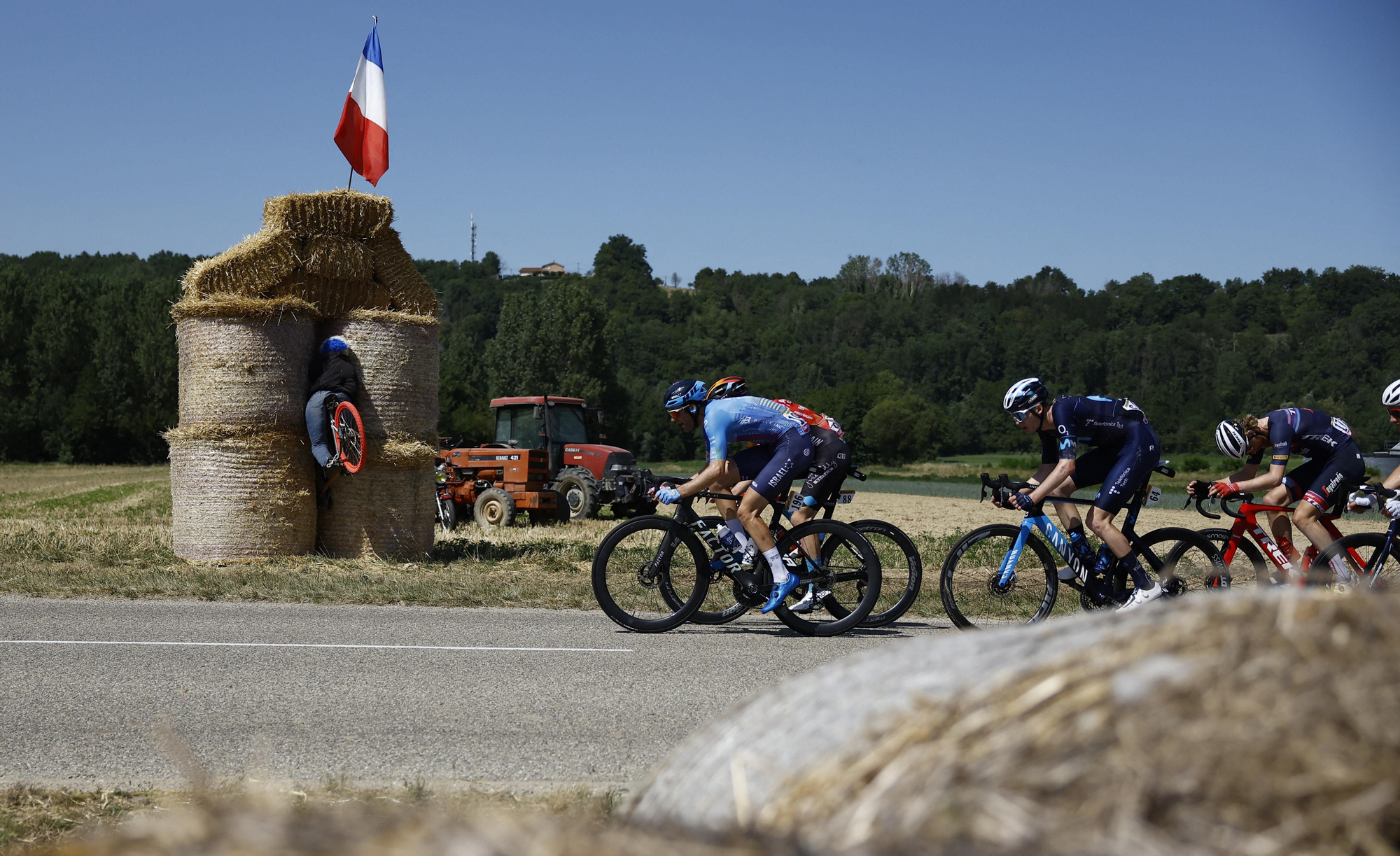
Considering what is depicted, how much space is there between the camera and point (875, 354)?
102125 millimetres

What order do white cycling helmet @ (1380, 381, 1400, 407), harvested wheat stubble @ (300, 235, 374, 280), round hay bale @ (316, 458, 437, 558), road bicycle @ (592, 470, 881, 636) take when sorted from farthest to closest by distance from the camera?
round hay bale @ (316, 458, 437, 558)
harvested wheat stubble @ (300, 235, 374, 280)
white cycling helmet @ (1380, 381, 1400, 407)
road bicycle @ (592, 470, 881, 636)

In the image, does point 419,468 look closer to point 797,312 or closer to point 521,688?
point 521,688

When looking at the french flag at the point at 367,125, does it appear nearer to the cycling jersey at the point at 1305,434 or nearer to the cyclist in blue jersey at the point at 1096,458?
the cyclist in blue jersey at the point at 1096,458

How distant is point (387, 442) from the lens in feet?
37.0

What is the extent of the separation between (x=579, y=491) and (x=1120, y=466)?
41.6 ft

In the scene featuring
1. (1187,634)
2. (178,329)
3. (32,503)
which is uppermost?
(178,329)

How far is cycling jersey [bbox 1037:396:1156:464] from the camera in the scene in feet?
26.0

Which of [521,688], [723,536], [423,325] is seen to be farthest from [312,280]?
[521,688]

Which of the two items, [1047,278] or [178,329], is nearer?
[178,329]

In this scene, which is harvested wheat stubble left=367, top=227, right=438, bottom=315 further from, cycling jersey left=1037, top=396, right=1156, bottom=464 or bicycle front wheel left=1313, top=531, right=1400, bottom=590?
bicycle front wheel left=1313, top=531, right=1400, bottom=590

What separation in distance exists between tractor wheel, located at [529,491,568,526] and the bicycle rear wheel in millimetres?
11624

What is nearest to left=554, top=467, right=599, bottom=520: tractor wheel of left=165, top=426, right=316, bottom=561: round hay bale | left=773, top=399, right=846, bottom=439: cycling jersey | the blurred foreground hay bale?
left=165, top=426, right=316, bottom=561: round hay bale

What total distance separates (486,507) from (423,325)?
7.96 m

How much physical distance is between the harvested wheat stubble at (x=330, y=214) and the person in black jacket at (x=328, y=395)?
→ 1169 mm
